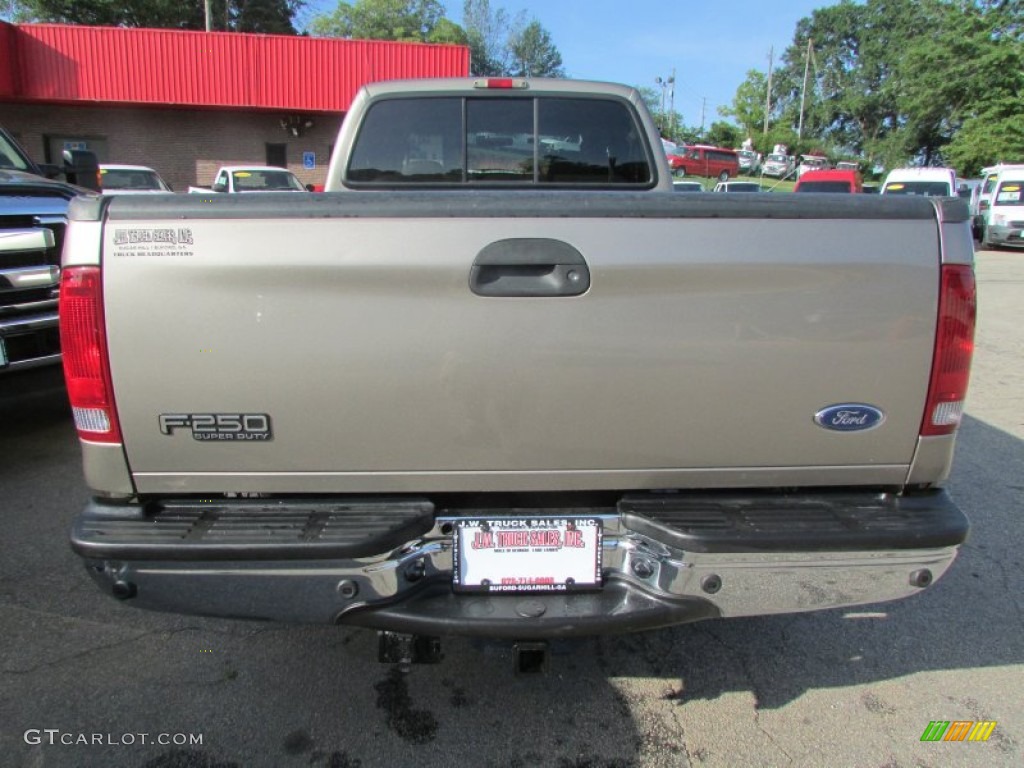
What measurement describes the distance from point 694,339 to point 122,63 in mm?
29078

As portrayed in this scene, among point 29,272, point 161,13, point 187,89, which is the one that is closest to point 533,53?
point 161,13

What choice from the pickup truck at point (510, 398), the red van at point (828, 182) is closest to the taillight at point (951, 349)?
the pickup truck at point (510, 398)

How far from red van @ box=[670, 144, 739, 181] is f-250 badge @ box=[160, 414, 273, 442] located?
146ft

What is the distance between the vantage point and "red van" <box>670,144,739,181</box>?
4572cm

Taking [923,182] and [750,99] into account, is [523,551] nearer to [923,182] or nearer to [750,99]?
[923,182]

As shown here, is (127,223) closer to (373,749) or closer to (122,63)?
(373,749)

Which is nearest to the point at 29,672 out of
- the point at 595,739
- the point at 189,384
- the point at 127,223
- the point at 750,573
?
the point at 189,384

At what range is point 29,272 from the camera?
4.57m

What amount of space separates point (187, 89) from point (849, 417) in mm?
28437

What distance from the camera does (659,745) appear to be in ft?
7.82

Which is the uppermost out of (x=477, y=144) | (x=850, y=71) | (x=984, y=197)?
(x=850, y=71)

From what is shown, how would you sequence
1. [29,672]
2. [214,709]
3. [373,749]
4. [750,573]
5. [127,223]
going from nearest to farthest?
[127,223]
[750,573]
[373,749]
[214,709]
[29,672]

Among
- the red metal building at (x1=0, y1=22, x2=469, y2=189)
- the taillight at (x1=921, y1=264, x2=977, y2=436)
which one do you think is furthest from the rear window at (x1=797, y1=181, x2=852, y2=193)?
the taillight at (x1=921, y1=264, x2=977, y2=436)

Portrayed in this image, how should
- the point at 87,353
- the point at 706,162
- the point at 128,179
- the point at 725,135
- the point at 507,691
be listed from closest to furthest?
the point at 87,353
the point at 507,691
the point at 128,179
the point at 706,162
the point at 725,135
